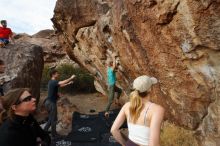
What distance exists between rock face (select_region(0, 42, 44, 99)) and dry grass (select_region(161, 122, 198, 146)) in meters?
6.06

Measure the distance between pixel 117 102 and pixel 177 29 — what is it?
268 inches

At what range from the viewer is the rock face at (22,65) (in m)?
12.1

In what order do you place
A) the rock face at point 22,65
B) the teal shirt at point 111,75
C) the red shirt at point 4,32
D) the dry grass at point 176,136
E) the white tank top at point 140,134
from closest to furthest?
the white tank top at point 140,134 < the dry grass at point 176,136 < the teal shirt at point 111,75 < the rock face at point 22,65 < the red shirt at point 4,32

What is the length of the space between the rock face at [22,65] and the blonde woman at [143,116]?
8725mm

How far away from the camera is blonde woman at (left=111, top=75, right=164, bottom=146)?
11.4 feet

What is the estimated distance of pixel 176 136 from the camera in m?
7.25

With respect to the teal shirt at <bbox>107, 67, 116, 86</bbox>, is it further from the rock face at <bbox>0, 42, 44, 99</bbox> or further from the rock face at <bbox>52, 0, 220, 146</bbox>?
the rock face at <bbox>0, 42, 44, 99</bbox>

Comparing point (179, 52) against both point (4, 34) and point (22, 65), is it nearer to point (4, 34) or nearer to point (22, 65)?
point (22, 65)

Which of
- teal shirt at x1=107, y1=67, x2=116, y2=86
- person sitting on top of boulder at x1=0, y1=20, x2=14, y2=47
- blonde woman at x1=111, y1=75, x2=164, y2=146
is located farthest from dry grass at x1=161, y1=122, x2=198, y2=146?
person sitting on top of boulder at x1=0, y1=20, x2=14, y2=47

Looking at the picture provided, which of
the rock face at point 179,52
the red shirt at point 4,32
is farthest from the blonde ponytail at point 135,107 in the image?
the red shirt at point 4,32

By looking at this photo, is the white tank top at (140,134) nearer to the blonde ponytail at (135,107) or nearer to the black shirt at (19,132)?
the blonde ponytail at (135,107)

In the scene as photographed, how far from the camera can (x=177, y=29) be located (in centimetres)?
631

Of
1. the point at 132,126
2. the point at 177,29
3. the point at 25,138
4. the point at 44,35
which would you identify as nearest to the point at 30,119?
the point at 25,138

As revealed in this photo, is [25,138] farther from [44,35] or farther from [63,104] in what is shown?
[44,35]
